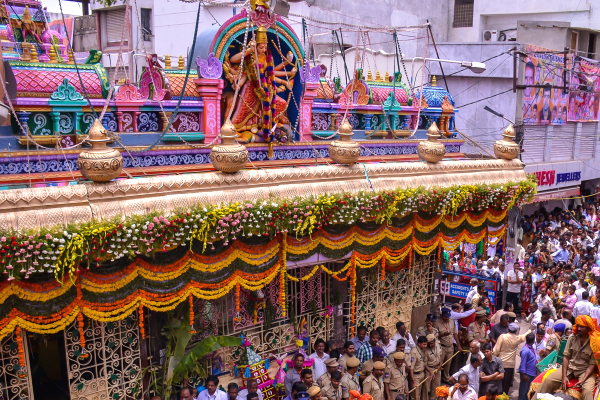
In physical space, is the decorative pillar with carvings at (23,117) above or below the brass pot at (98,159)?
above

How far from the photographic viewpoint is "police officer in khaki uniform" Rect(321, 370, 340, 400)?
7.54 m

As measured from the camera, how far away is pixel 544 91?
20234mm

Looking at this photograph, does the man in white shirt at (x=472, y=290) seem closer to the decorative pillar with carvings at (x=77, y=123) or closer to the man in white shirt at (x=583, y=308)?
the man in white shirt at (x=583, y=308)

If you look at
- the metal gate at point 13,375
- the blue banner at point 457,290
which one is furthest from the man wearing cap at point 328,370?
the blue banner at point 457,290

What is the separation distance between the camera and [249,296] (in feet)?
29.1

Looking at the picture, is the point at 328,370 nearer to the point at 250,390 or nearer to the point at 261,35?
the point at 250,390

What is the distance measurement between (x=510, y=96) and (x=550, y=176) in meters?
3.32

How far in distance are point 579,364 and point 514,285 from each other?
5.84 meters

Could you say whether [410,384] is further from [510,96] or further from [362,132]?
[510,96]

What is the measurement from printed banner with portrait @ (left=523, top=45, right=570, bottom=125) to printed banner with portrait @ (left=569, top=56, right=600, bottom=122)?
2.01ft

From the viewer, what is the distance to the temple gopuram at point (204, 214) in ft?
20.9

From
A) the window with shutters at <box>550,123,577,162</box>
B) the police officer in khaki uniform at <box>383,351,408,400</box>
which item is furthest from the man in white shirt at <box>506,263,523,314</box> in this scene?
the window with shutters at <box>550,123,577,162</box>

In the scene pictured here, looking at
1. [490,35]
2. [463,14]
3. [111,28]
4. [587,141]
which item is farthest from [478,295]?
[463,14]

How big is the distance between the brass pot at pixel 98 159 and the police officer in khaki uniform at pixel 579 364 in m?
5.95
